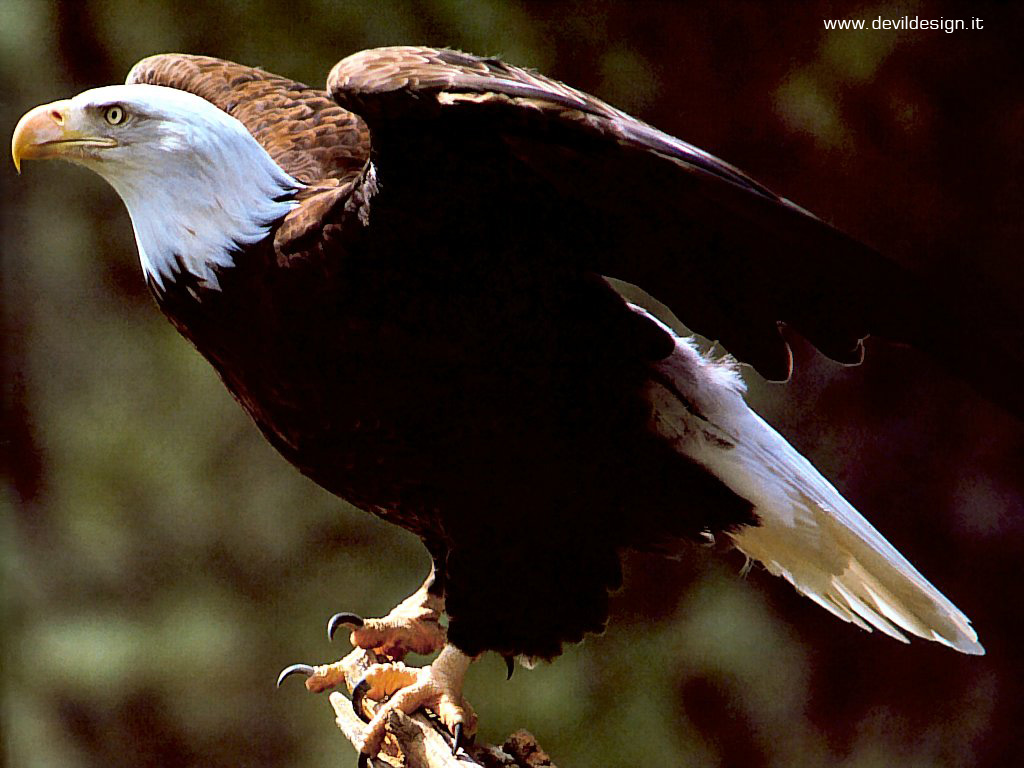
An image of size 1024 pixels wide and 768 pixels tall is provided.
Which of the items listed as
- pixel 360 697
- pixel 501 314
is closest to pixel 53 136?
pixel 501 314

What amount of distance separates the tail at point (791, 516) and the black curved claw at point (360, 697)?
A: 50 centimetres

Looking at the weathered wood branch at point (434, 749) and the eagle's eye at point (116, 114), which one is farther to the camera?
the weathered wood branch at point (434, 749)

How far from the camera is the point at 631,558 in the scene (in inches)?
95.3

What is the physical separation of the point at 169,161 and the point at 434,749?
0.72m

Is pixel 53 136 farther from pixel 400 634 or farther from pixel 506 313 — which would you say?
pixel 400 634

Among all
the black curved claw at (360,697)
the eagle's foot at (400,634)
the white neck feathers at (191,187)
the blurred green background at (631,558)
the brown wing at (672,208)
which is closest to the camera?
the brown wing at (672,208)

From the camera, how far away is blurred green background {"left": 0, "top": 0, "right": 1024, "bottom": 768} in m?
2.22

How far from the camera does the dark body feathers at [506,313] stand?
1.16 meters

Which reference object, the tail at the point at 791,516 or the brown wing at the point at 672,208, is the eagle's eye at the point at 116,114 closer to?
the brown wing at the point at 672,208

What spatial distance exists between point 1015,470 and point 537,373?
3.93ft

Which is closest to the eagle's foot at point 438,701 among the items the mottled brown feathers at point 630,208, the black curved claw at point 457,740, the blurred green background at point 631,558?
the black curved claw at point 457,740

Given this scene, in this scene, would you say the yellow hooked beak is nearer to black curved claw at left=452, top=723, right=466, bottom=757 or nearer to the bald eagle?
the bald eagle

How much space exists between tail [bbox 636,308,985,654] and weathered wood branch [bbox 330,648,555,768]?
0.37 metres

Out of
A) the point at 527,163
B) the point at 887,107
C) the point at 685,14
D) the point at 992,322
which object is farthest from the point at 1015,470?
the point at 527,163
